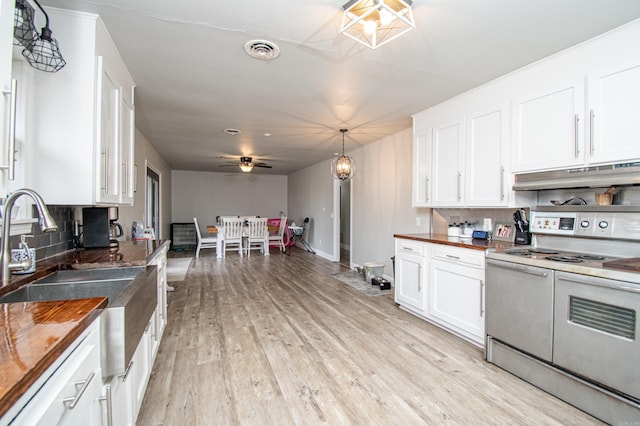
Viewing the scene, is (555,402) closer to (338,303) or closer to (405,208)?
(338,303)

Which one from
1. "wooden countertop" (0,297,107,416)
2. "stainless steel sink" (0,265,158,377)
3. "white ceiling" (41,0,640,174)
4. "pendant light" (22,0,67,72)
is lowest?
"stainless steel sink" (0,265,158,377)

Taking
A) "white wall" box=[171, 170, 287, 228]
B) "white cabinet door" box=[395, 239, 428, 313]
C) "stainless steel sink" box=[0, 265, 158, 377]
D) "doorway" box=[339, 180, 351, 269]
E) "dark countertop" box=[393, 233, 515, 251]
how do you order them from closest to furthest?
"stainless steel sink" box=[0, 265, 158, 377]
"dark countertop" box=[393, 233, 515, 251]
"white cabinet door" box=[395, 239, 428, 313]
"doorway" box=[339, 180, 351, 269]
"white wall" box=[171, 170, 287, 228]

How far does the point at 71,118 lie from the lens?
172 cm

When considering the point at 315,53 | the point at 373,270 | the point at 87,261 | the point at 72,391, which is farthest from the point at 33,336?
the point at 373,270

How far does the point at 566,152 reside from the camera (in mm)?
2188

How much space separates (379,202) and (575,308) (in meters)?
3.30

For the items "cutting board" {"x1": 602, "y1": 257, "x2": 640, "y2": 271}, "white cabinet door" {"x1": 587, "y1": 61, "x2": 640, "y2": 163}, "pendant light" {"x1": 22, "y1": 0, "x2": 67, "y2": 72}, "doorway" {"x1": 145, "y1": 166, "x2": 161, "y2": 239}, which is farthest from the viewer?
"doorway" {"x1": 145, "y1": 166, "x2": 161, "y2": 239}

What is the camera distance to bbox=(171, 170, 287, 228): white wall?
29.9 ft

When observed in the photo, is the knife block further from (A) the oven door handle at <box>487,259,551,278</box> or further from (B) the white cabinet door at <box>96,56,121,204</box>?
(B) the white cabinet door at <box>96,56,121,204</box>

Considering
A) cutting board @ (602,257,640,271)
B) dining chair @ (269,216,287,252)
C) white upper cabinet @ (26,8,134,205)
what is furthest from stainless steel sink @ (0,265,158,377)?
dining chair @ (269,216,287,252)

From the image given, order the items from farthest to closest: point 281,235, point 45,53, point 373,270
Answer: point 281,235
point 373,270
point 45,53

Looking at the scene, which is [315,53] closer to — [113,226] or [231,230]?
[113,226]

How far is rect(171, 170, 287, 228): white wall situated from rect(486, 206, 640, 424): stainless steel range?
8373 mm

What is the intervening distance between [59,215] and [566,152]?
12.3 ft
